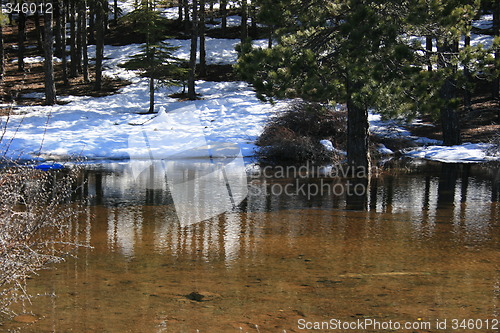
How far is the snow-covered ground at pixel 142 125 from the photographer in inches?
740

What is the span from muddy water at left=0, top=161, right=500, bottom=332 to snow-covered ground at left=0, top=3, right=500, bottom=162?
6958 mm

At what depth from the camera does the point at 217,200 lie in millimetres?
10852

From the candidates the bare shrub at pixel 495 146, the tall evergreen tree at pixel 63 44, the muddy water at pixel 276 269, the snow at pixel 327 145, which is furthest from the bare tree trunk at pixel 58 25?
the bare shrub at pixel 495 146

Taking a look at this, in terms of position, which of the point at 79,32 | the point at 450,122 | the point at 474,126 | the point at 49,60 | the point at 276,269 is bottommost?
the point at 276,269

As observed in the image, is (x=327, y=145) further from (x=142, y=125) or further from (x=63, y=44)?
(x=63, y=44)

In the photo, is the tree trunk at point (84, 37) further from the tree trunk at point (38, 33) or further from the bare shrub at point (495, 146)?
the bare shrub at point (495, 146)

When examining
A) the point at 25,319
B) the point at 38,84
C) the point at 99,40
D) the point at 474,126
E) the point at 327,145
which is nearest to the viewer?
the point at 25,319

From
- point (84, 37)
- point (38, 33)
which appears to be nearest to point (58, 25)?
point (84, 37)

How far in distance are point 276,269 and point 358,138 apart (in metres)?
8.53

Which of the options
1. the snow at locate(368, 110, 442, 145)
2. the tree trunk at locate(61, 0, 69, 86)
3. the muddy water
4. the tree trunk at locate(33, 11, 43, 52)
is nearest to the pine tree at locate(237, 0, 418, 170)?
the muddy water

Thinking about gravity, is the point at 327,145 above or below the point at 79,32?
below

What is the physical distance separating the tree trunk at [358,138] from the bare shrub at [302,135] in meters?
3.39

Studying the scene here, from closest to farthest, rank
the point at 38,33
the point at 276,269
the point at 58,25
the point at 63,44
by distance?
the point at 276,269 → the point at 63,44 → the point at 58,25 → the point at 38,33

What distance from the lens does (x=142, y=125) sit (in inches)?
925
